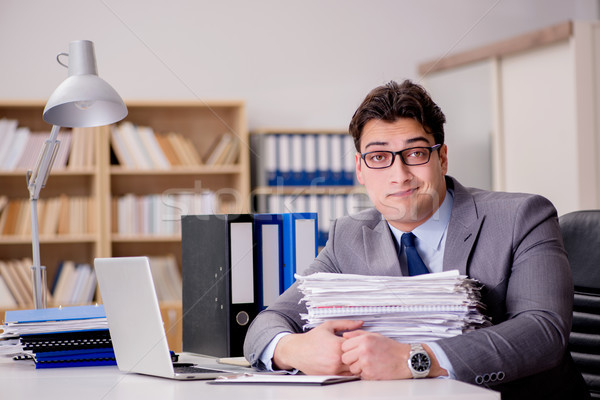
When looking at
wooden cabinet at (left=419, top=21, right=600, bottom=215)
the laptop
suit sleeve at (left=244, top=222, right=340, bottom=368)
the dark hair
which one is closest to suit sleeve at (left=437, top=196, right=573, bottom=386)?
the dark hair

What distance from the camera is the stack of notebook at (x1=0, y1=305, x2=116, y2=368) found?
151 centimetres

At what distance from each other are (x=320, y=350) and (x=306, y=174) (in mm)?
3183

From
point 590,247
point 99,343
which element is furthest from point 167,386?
point 590,247

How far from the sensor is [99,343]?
59.9 inches

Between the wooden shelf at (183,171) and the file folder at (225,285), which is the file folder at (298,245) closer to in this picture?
the file folder at (225,285)

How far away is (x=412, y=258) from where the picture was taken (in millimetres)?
1560

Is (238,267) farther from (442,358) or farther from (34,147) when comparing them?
(34,147)

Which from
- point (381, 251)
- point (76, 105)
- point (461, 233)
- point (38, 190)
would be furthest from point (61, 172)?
point (461, 233)

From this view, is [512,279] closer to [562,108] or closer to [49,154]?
[49,154]

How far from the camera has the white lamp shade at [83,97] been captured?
1623 millimetres

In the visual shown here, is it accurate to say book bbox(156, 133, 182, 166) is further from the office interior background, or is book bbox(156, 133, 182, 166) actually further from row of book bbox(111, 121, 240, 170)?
the office interior background

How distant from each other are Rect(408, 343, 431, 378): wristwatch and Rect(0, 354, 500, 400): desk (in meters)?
0.02

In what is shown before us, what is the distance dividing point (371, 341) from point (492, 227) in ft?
1.57

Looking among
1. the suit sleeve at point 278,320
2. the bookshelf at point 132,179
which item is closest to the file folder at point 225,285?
the suit sleeve at point 278,320
